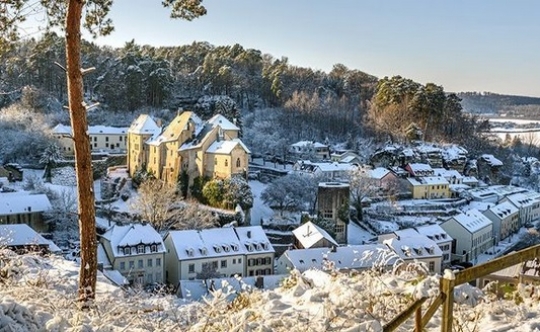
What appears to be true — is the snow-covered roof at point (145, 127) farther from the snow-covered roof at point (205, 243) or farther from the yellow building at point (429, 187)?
the yellow building at point (429, 187)

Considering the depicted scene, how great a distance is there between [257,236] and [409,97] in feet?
100.0

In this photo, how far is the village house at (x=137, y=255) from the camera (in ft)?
66.9

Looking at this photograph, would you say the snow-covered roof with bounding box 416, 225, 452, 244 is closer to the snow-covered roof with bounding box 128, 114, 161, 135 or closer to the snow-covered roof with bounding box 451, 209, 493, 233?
the snow-covered roof with bounding box 451, 209, 493, 233

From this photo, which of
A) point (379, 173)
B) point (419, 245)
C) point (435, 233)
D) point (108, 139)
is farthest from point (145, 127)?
point (435, 233)

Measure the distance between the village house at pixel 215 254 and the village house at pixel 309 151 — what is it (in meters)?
18.9

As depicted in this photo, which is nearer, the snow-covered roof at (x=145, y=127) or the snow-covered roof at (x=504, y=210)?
the snow-covered roof at (x=145, y=127)

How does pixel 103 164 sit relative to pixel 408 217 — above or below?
above

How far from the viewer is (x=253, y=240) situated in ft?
72.7

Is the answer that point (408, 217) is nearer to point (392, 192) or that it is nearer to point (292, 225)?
point (392, 192)

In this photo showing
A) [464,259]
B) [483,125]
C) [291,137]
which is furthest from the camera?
[483,125]

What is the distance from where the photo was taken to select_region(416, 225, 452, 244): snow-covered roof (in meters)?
26.8

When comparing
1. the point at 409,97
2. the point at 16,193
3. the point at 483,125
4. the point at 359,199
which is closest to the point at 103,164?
the point at 16,193

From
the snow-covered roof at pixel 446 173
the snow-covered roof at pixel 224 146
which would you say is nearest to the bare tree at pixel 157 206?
the snow-covered roof at pixel 224 146

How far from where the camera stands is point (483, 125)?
56.8 metres
